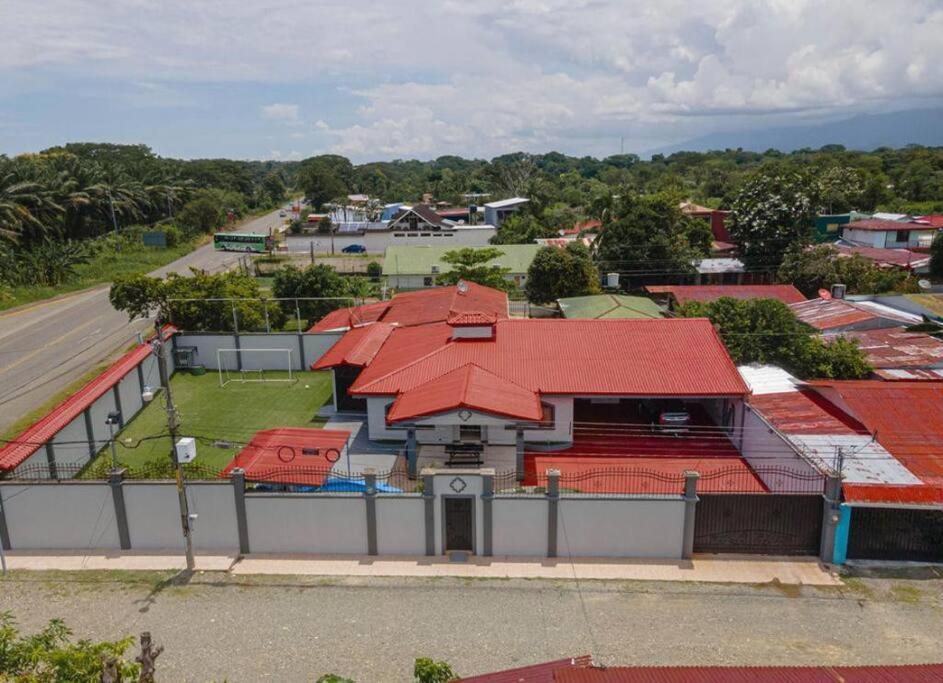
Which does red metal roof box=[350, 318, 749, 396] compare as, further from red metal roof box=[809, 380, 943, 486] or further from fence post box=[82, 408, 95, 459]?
fence post box=[82, 408, 95, 459]

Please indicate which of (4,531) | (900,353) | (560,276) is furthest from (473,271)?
(4,531)

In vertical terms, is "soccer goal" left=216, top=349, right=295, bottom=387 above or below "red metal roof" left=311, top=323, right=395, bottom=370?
below

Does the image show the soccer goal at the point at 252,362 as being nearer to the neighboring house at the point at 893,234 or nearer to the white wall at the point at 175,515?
the white wall at the point at 175,515

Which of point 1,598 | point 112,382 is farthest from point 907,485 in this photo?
point 112,382

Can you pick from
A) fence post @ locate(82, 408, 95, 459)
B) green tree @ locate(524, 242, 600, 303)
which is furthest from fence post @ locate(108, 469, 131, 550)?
green tree @ locate(524, 242, 600, 303)

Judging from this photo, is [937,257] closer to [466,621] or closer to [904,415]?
[904,415]
